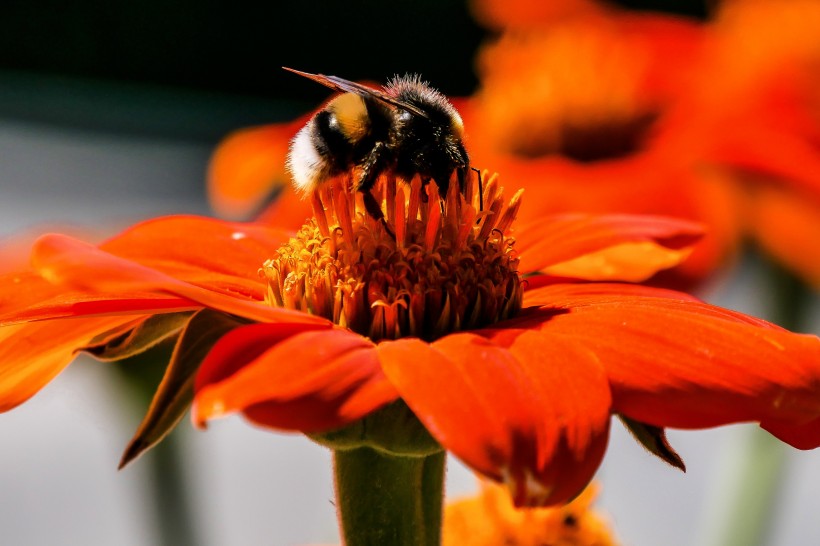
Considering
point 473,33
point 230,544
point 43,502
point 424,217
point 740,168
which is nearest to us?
point 424,217

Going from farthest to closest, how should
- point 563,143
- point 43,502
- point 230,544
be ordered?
point 43,502 → point 230,544 → point 563,143

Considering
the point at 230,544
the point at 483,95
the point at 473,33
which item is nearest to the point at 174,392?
the point at 483,95

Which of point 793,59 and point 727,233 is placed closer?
point 727,233

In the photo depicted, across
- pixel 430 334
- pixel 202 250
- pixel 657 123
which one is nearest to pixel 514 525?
pixel 430 334

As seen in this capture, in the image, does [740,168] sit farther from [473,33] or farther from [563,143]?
[473,33]

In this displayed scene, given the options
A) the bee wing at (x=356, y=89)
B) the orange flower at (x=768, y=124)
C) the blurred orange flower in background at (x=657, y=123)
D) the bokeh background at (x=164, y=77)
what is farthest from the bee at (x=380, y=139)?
the bokeh background at (x=164, y=77)

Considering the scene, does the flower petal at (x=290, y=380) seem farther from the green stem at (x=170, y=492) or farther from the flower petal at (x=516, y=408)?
the green stem at (x=170, y=492)

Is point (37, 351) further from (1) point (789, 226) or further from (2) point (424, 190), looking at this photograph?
(1) point (789, 226)
